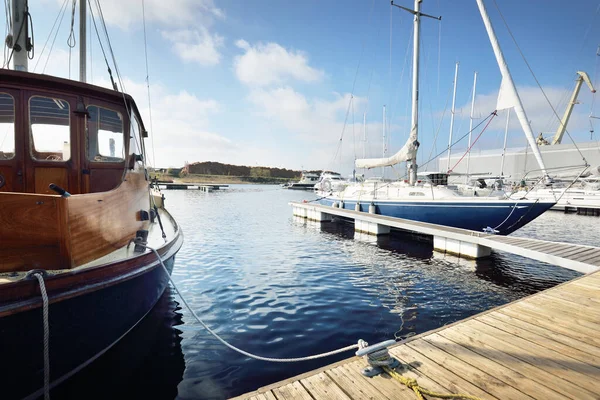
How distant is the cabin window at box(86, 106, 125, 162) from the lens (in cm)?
499

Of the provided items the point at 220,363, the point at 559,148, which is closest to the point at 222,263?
the point at 220,363

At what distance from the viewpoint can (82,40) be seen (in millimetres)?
8789

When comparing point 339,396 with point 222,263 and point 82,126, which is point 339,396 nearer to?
point 82,126

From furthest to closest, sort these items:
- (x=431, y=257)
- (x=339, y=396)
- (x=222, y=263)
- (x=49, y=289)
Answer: (x=431, y=257), (x=222, y=263), (x=49, y=289), (x=339, y=396)

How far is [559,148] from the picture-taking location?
5019 centimetres

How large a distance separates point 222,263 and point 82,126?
6.97 metres

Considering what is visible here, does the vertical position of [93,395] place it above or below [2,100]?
below

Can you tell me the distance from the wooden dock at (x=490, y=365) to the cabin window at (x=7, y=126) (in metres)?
4.93

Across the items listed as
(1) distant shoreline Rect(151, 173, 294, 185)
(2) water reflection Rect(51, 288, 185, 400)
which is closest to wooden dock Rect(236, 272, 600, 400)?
(2) water reflection Rect(51, 288, 185, 400)

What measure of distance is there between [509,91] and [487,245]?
7.34 metres

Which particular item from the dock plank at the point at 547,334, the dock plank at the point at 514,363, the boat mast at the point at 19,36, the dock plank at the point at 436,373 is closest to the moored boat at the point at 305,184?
the boat mast at the point at 19,36

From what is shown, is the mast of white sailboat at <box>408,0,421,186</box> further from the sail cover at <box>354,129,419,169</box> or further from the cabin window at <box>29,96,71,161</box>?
the cabin window at <box>29,96,71,161</box>

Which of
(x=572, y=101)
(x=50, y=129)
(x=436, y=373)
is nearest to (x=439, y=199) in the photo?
(x=436, y=373)

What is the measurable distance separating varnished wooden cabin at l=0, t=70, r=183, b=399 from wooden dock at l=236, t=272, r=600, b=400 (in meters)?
2.18
